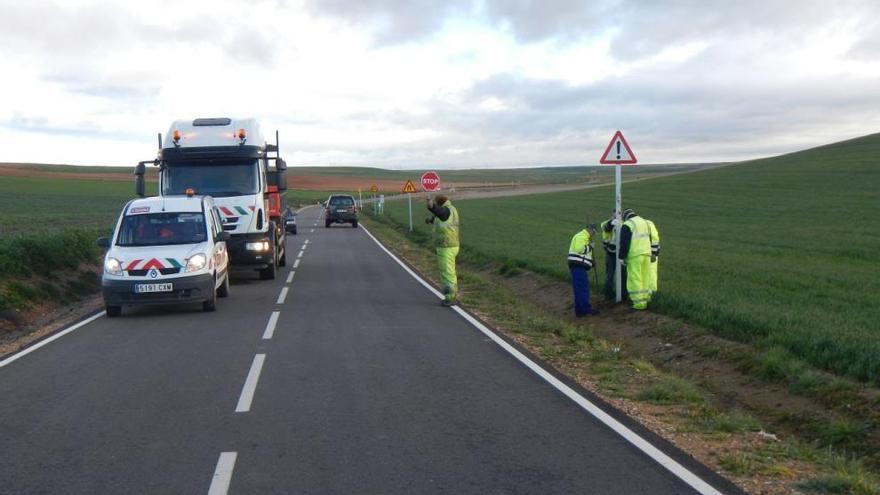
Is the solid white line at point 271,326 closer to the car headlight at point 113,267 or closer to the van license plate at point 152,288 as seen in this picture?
the van license plate at point 152,288

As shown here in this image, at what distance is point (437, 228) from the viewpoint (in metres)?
15.7

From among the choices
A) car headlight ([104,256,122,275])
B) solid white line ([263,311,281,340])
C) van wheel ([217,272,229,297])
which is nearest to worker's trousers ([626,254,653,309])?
solid white line ([263,311,281,340])

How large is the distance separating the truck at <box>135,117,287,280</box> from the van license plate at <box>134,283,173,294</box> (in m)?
4.95

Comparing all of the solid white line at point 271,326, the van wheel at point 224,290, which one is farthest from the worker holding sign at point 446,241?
the van wheel at point 224,290

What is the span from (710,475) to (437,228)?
10195mm

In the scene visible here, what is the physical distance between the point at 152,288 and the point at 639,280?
754cm

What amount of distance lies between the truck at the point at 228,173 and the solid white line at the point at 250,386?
908cm

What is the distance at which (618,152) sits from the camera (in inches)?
547

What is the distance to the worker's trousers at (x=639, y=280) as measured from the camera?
1320cm

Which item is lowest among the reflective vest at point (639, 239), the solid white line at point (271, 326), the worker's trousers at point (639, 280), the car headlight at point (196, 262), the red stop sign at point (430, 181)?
the solid white line at point (271, 326)

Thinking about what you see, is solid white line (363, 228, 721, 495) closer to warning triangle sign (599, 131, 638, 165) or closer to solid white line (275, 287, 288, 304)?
warning triangle sign (599, 131, 638, 165)

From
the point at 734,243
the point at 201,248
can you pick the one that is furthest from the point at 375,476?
the point at 734,243

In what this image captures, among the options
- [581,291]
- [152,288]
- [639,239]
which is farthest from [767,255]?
[152,288]

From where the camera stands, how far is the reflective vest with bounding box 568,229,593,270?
13.6 m
